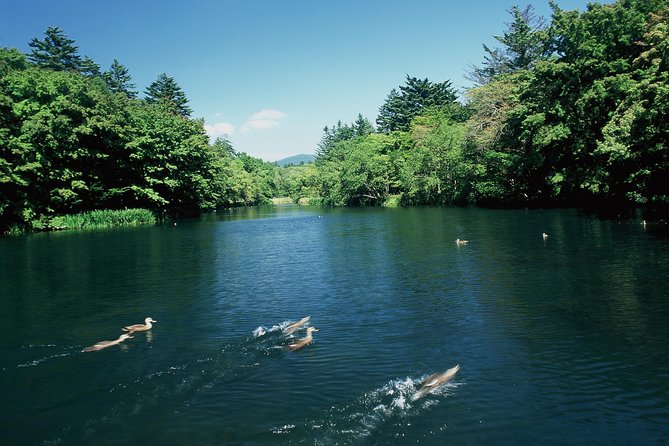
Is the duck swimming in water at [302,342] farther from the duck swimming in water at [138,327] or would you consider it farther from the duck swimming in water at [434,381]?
the duck swimming in water at [138,327]

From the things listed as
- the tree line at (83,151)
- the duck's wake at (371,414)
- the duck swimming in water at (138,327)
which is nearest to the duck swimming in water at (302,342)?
the duck's wake at (371,414)

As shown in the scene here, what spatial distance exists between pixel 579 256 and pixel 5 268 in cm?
3226

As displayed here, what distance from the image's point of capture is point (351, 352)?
12898 mm

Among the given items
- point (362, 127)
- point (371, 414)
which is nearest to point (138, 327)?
point (371, 414)

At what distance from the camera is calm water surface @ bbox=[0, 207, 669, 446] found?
29.8 feet

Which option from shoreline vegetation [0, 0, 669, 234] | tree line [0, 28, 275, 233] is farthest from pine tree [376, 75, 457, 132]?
tree line [0, 28, 275, 233]

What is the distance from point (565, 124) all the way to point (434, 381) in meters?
48.6

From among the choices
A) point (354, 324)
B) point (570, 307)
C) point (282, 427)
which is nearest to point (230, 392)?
point (282, 427)

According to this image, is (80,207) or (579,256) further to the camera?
(80,207)

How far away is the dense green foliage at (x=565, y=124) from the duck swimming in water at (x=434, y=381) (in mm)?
33079

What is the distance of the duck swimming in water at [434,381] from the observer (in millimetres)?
10188

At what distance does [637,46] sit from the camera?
45.7 m

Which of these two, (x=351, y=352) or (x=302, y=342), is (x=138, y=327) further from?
(x=351, y=352)

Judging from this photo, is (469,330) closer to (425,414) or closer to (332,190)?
(425,414)
